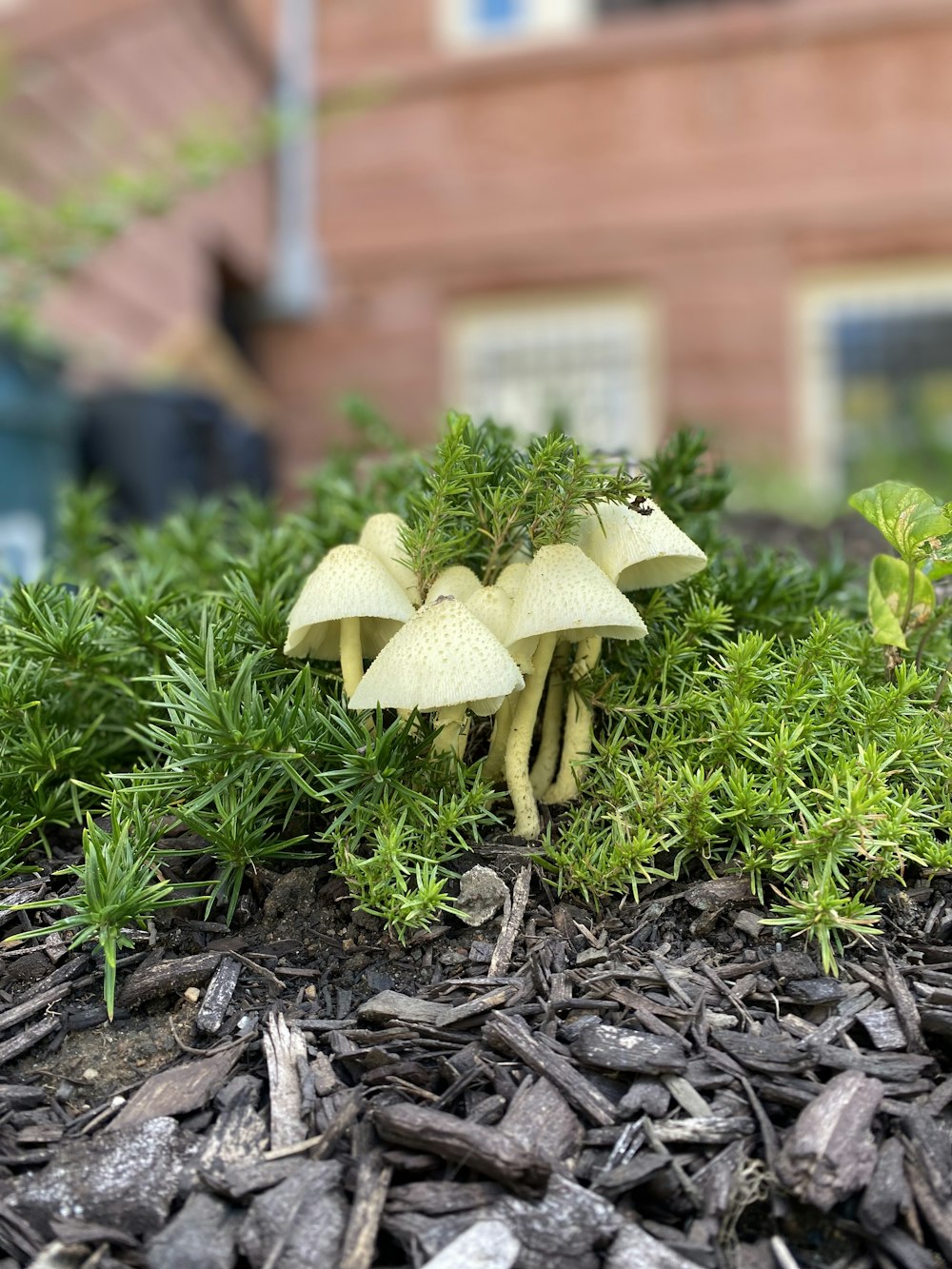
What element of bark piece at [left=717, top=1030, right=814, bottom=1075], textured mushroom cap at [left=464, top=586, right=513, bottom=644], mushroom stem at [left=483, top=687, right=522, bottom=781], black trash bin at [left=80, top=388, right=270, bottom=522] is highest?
black trash bin at [left=80, top=388, right=270, bottom=522]

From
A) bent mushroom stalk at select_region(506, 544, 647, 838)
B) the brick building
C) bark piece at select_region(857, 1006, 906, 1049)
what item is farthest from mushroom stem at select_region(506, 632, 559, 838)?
the brick building

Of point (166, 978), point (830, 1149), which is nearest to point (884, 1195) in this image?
point (830, 1149)

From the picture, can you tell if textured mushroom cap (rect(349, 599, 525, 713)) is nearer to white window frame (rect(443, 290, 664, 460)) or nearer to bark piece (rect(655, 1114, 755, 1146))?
bark piece (rect(655, 1114, 755, 1146))

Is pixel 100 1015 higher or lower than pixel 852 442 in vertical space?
lower

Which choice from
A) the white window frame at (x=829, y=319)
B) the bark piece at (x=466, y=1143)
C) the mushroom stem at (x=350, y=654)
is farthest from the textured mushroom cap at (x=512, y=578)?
the white window frame at (x=829, y=319)

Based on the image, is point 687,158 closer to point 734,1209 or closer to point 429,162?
point 429,162

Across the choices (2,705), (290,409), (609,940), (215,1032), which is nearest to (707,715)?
(609,940)

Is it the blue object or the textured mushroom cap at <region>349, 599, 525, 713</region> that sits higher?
the blue object

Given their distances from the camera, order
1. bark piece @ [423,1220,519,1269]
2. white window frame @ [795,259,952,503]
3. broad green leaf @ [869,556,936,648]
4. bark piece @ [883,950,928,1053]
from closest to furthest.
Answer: bark piece @ [423,1220,519,1269] < bark piece @ [883,950,928,1053] < broad green leaf @ [869,556,936,648] < white window frame @ [795,259,952,503]
